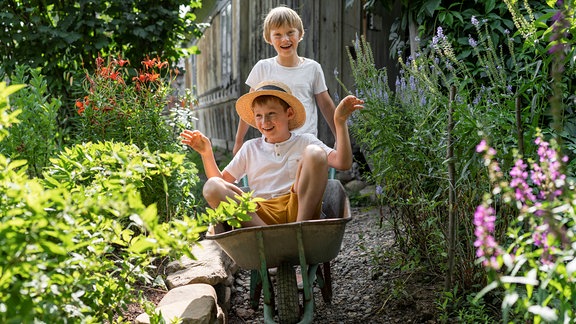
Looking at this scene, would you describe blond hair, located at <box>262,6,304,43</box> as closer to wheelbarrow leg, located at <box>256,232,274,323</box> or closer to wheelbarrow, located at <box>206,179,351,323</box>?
wheelbarrow, located at <box>206,179,351,323</box>

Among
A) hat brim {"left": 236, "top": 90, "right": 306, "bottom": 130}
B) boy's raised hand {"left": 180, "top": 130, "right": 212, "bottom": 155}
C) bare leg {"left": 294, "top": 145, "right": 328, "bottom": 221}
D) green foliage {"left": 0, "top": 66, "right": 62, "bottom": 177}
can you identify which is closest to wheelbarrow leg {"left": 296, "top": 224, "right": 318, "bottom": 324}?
bare leg {"left": 294, "top": 145, "right": 328, "bottom": 221}

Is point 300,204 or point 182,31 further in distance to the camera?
point 182,31

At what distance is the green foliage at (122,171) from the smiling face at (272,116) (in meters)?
0.74

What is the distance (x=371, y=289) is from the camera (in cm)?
354

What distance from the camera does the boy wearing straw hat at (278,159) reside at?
2967 millimetres

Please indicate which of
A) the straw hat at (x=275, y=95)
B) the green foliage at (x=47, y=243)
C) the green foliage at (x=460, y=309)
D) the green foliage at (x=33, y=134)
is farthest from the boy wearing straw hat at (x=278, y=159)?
the green foliage at (x=47, y=243)

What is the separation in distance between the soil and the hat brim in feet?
2.42

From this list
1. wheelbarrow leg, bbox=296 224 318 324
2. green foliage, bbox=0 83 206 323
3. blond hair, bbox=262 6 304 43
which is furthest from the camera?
blond hair, bbox=262 6 304 43

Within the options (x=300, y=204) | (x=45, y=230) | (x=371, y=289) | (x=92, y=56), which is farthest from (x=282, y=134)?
(x=92, y=56)

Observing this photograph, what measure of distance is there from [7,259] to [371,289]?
8.10ft

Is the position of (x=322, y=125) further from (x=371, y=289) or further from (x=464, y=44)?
(x=371, y=289)

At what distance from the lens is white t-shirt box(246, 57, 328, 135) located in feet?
13.5

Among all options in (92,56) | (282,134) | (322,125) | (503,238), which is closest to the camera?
(503,238)

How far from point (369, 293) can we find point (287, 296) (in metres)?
0.80
